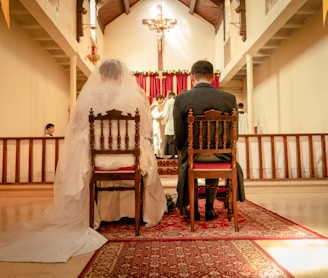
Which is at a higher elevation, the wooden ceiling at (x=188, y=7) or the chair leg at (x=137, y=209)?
the wooden ceiling at (x=188, y=7)

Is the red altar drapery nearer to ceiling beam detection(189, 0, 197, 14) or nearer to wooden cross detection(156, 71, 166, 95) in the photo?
wooden cross detection(156, 71, 166, 95)

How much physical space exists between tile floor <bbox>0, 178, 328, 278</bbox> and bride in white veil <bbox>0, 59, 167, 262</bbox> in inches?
12.9

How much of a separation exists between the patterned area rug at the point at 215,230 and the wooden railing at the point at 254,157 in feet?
8.12

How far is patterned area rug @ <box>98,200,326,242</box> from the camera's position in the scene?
261 cm

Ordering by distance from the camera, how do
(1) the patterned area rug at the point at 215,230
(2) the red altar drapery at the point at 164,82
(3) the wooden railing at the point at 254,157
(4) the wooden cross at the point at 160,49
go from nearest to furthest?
(1) the patterned area rug at the point at 215,230 → (3) the wooden railing at the point at 254,157 → (2) the red altar drapery at the point at 164,82 → (4) the wooden cross at the point at 160,49

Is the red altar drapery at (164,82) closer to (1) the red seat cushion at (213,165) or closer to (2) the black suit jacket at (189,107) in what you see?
(2) the black suit jacket at (189,107)

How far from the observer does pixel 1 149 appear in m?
5.77

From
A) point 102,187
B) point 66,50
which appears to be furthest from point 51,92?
point 102,187

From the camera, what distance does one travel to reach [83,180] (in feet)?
9.31

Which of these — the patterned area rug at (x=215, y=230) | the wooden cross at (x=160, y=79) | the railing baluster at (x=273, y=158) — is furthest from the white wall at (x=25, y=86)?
the railing baluster at (x=273, y=158)

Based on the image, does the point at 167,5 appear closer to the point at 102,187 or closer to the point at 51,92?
the point at 51,92

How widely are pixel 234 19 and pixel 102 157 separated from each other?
9.41 meters

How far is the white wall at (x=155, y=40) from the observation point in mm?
14406

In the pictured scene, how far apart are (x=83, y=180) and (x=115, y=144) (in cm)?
41
